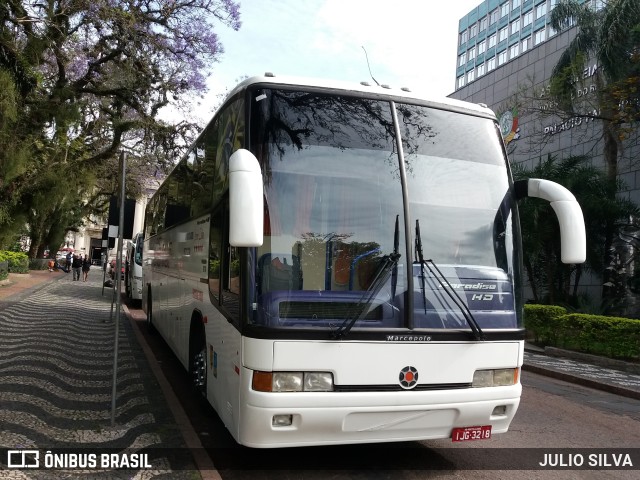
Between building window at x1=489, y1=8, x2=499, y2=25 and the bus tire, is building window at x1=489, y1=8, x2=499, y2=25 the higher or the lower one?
the higher one

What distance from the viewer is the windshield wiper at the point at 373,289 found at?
12.5ft

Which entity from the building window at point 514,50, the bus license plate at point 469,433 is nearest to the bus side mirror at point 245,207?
the bus license plate at point 469,433

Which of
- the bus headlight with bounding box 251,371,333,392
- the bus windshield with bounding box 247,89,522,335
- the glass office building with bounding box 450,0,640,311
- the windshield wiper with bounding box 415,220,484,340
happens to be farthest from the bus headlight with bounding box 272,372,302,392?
the glass office building with bounding box 450,0,640,311

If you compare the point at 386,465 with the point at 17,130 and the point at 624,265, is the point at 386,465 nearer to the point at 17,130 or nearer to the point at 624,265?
the point at 624,265

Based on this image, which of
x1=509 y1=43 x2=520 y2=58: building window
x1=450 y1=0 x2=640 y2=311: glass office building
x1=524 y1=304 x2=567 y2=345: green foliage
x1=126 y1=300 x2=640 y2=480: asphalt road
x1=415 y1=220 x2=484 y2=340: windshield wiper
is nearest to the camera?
x1=415 y1=220 x2=484 y2=340: windshield wiper

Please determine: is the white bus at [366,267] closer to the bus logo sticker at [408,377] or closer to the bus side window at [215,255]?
the bus logo sticker at [408,377]

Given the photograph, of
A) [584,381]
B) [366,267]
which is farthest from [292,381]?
[584,381]

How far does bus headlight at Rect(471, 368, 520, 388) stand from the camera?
13.9ft

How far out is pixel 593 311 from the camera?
14.4 metres

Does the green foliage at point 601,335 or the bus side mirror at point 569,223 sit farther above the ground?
the bus side mirror at point 569,223

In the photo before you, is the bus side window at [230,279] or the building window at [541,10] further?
the building window at [541,10]

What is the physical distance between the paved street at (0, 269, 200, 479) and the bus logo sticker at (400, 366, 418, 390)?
169 centimetres

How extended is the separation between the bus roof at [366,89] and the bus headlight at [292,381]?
2.13 meters

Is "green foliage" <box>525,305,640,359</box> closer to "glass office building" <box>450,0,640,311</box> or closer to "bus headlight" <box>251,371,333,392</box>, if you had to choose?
"glass office building" <box>450,0,640,311</box>
